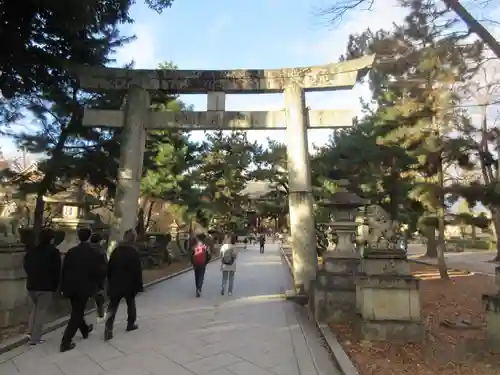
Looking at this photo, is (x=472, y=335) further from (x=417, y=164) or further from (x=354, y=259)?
(x=417, y=164)

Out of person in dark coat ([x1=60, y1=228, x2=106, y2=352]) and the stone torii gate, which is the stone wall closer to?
person in dark coat ([x1=60, y1=228, x2=106, y2=352])

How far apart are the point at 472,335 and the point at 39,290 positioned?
21.4 feet

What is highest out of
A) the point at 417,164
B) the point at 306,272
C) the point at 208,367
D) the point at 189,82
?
the point at 189,82

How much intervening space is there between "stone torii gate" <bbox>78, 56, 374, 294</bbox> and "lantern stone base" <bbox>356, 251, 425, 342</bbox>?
421cm

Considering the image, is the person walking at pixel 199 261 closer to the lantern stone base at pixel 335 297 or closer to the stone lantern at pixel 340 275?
the stone lantern at pixel 340 275

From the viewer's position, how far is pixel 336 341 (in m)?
6.51

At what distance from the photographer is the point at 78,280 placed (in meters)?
5.91

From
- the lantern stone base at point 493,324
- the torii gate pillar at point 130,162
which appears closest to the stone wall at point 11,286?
the torii gate pillar at point 130,162

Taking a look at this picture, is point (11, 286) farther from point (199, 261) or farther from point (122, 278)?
point (199, 261)

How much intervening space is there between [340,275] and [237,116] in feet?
16.3

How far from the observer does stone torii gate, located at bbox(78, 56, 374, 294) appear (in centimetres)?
1080

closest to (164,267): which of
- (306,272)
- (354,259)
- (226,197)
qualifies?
(226,197)

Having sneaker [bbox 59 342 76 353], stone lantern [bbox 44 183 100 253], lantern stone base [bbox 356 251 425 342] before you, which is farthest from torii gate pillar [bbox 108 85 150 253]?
lantern stone base [bbox 356 251 425 342]

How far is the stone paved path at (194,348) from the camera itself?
5238mm
